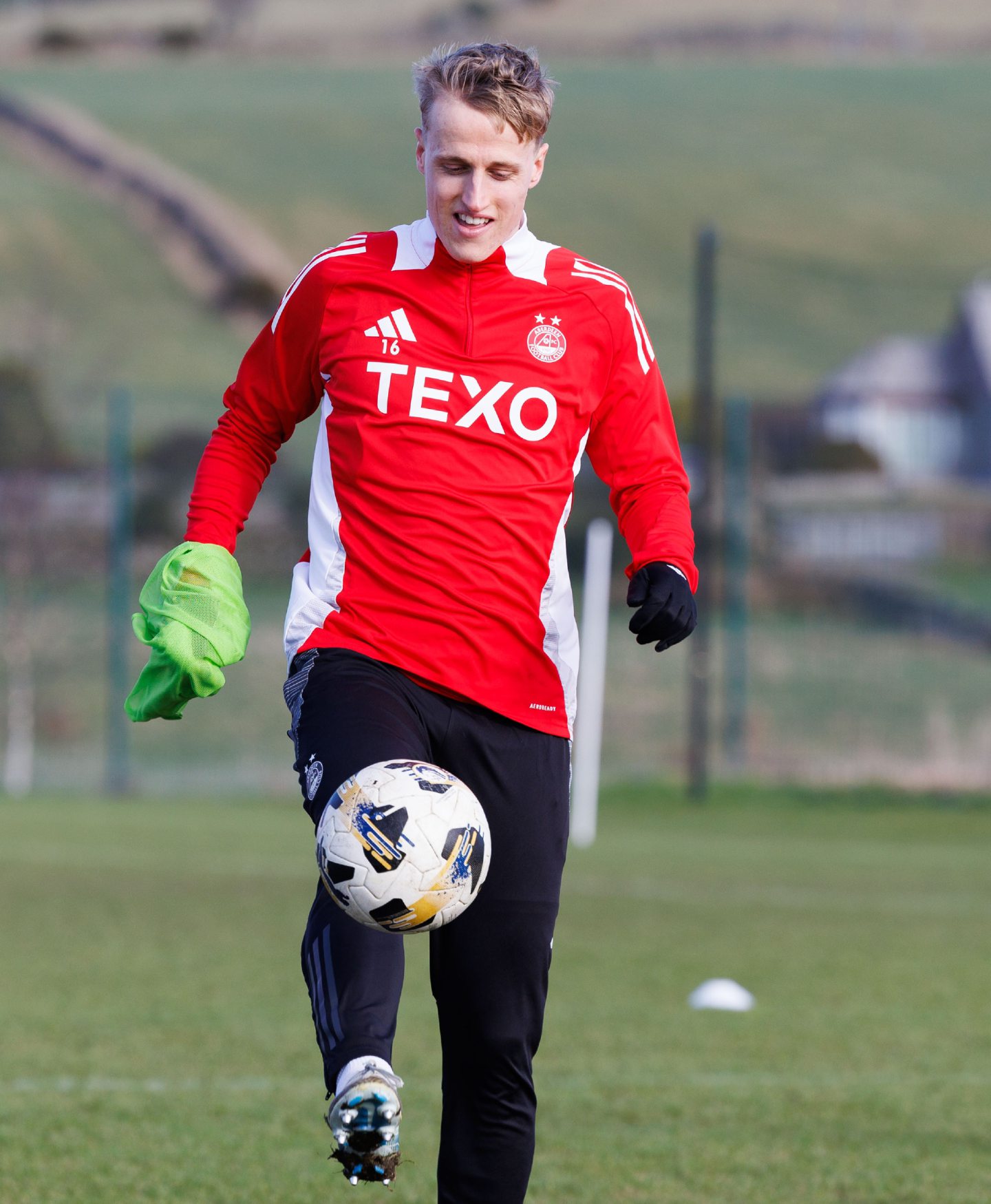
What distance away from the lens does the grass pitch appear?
5164mm

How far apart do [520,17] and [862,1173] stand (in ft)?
213

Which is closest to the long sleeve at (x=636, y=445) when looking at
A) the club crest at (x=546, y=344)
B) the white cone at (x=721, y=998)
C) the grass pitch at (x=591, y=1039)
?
the club crest at (x=546, y=344)

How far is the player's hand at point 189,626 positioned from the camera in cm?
394

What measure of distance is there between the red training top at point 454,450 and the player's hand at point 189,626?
0.10 metres

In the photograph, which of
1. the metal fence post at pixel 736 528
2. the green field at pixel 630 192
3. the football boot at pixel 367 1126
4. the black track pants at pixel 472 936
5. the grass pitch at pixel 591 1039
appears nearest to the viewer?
the football boot at pixel 367 1126

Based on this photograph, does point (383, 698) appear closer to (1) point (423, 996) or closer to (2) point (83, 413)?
(1) point (423, 996)

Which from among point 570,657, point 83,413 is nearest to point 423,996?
point 570,657

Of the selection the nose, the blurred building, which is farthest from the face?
the blurred building

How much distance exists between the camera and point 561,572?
405 centimetres

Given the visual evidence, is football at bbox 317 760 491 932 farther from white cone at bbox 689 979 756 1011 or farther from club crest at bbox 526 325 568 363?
white cone at bbox 689 979 756 1011

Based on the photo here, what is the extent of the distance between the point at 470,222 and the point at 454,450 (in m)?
0.45

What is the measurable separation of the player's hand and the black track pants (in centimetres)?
19

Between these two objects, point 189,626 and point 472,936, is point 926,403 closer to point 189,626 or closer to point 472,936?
point 189,626

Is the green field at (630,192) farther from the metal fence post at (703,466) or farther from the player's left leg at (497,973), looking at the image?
the player's left leg at (497,973)
